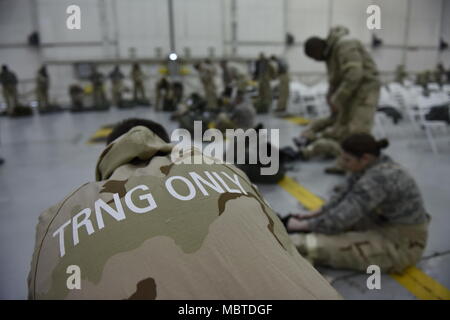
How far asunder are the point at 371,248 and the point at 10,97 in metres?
11.7

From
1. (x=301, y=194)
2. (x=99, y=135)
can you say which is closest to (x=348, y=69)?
(x=301, y=194)

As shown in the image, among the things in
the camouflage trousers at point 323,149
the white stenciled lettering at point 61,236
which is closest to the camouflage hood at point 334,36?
the camouflage trousers at point 323,149

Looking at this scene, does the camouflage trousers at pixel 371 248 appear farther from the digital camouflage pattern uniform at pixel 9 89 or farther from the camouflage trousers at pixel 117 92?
the camouflage trousers at pixel 117 92

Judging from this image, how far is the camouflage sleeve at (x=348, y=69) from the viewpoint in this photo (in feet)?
14.1

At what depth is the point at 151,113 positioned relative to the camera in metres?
10.9

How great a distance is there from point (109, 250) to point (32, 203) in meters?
3.50

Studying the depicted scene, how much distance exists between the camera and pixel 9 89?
36.3 feet

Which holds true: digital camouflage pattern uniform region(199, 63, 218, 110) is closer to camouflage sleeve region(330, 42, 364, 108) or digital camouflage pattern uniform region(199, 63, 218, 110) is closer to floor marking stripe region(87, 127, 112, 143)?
floor marking stripe region(87, 127, 112, 143)

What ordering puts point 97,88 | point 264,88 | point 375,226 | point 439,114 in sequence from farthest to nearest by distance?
point 97,88
point 264,88
point 439,114
point 375,226

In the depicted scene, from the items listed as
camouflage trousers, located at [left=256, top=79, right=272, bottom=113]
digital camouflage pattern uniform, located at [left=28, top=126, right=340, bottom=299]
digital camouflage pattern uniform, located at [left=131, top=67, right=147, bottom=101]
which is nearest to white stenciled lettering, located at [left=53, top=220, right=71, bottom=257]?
digital camouflage pattern uniform, located at [left=28, top=126, right=340, bottom=299]

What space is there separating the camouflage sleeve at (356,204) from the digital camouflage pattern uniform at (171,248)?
1405 mm

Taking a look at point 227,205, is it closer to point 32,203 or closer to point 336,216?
point 336,216

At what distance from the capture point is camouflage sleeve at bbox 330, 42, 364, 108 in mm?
4309

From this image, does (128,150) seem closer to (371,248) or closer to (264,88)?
(371,248)
